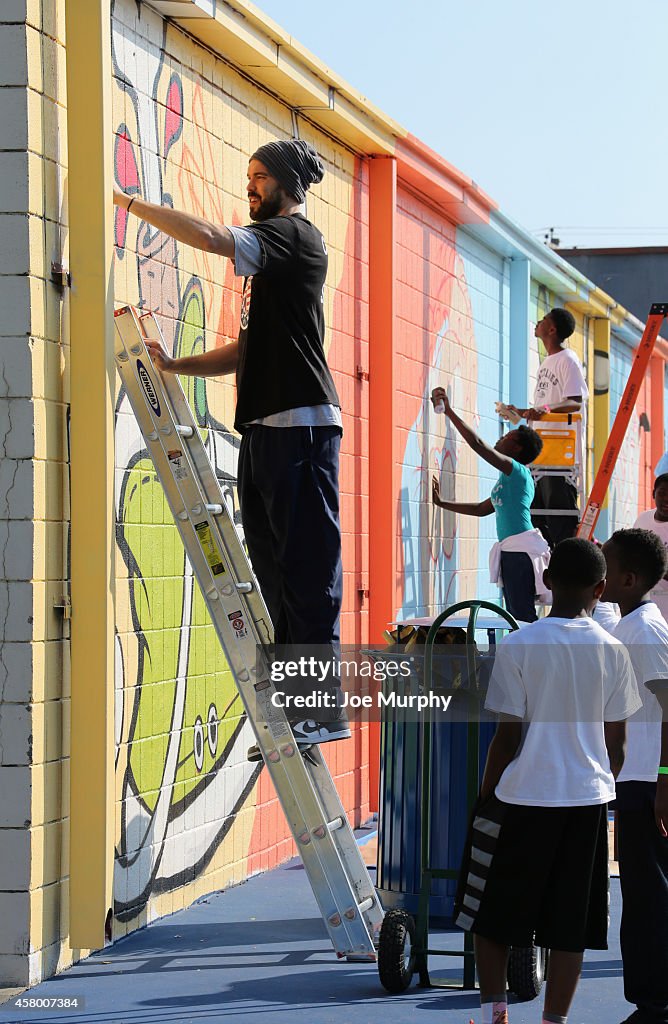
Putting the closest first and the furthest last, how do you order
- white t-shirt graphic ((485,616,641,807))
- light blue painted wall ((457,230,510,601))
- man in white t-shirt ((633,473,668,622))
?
white t-shirt graphic ((485,616,641,807)) < man in white t-shirt ((633,473,668,622)) < light blue painted wall ((457,230,510,601))

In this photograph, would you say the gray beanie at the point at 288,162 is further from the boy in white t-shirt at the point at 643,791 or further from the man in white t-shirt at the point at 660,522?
the man in white t-shirt at the point at 660,522

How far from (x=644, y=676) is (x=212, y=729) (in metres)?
2.67

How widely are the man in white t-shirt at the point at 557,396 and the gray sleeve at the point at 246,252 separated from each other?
19.7 feet

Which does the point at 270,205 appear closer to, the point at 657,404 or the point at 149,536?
the point at 149,536

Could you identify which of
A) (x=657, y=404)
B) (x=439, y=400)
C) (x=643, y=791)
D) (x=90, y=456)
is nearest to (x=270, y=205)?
(x=90, y=456)

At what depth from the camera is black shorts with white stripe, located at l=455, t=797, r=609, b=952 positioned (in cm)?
433

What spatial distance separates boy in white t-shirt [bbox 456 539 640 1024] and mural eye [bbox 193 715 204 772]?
2.45 metres

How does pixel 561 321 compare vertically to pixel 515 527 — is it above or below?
above

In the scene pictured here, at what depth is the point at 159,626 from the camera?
6246 millimetres

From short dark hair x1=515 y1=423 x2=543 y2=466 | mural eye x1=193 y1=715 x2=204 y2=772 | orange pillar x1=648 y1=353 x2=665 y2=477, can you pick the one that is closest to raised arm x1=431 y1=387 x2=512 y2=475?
short dark hair x1=515 y1=423 x2=543 y2=466

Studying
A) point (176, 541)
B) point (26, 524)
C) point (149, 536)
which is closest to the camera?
point (26, 524)

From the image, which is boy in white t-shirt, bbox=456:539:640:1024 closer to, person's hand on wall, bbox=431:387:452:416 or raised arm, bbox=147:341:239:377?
raised arm, bbox=147:341:239:377

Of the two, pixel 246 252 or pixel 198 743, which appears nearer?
pixel 246 252

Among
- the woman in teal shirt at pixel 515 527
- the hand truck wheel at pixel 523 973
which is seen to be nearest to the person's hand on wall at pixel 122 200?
the hand truck wheel at pixel 523 973
